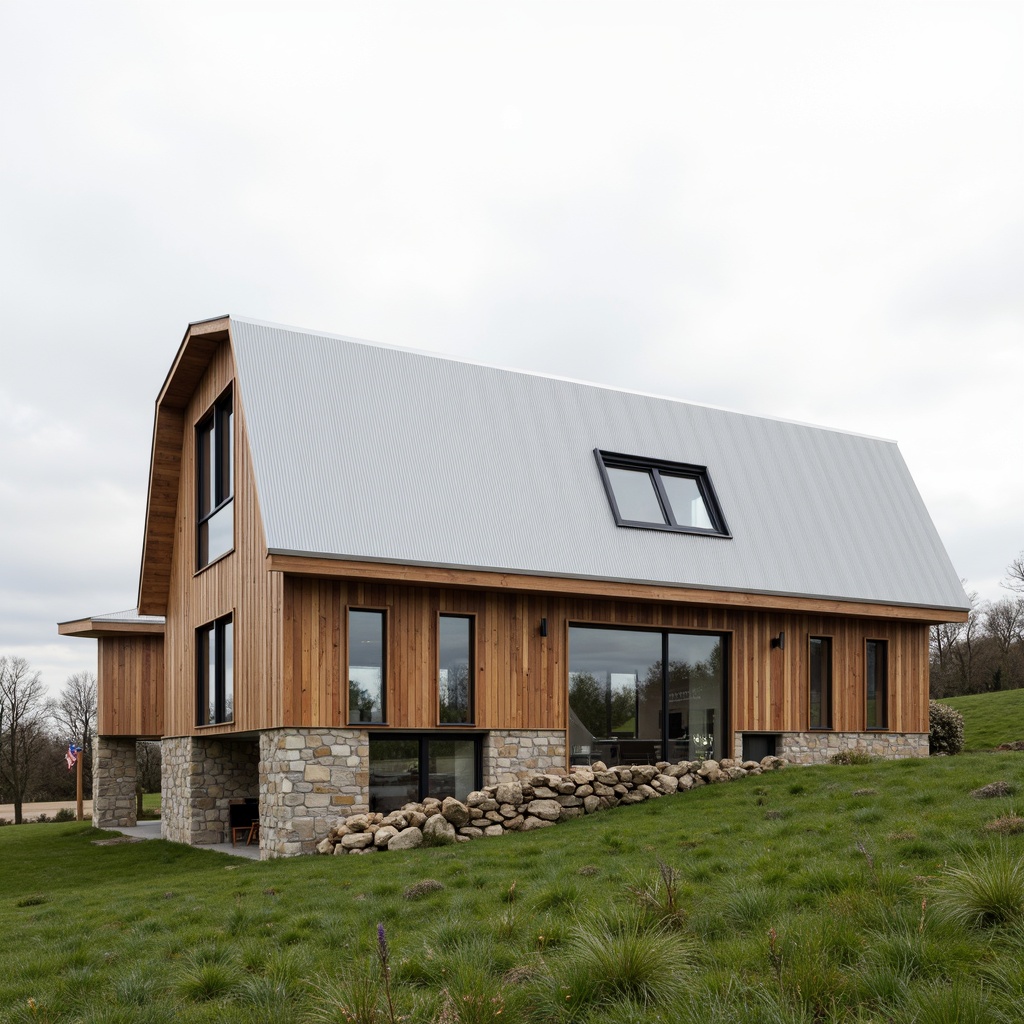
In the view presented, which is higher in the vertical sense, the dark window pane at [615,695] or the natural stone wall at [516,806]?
the dark window pane at [615,695]

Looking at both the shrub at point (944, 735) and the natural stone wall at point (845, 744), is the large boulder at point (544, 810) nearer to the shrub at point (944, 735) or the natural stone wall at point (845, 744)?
the natural stone wall at point (845, 744)

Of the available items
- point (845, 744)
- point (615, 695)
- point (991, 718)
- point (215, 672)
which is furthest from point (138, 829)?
point (991, 718)

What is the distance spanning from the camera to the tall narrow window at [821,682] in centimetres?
1638

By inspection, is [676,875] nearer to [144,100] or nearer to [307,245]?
[144,100]

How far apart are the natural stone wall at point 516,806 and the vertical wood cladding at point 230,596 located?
1786 mm

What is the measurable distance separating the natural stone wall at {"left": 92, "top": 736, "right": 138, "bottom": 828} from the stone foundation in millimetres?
14018

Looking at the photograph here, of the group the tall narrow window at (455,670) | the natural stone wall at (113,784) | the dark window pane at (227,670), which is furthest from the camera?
the natural stone wall at (113,784)

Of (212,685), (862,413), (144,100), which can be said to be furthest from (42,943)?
(862,413)

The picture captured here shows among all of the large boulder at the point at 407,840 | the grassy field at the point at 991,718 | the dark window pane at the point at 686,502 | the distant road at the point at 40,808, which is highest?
the dark window pane at the point at 686,502

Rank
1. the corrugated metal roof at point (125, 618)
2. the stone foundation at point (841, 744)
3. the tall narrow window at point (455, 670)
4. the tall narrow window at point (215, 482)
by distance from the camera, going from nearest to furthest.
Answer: the tall narrow window at point (455, 670) → the tall narrow window at point (215, 482) → the stone foundation at point (841, 744) → the corrugated metal roof at point (125, 618)

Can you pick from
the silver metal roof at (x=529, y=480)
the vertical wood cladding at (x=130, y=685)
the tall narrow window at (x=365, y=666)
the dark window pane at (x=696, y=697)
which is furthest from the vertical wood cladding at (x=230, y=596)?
the dark window pane at (x=696, y=697)

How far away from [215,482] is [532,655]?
5663 millimetres

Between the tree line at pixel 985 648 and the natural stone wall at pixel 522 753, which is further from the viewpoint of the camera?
the tree line at pixel 985 648

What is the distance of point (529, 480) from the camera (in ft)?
47.6
